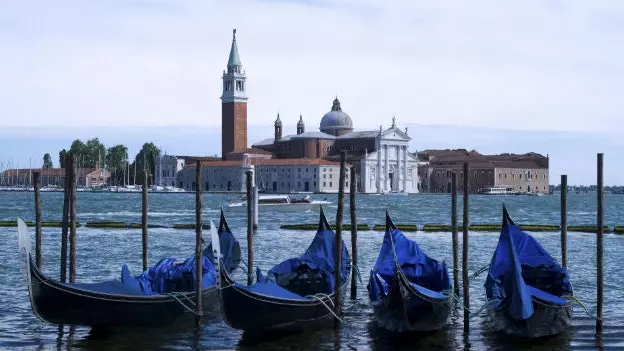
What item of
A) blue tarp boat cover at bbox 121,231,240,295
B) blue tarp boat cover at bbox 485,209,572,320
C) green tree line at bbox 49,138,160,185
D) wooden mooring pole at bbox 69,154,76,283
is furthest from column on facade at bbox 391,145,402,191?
wooden mooring pole at bbox 69,154,76,283

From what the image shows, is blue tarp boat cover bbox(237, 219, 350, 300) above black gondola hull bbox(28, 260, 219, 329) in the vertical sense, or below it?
above

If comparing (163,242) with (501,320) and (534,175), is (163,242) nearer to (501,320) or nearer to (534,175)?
(501,320)

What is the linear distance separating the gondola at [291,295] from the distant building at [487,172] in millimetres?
114807

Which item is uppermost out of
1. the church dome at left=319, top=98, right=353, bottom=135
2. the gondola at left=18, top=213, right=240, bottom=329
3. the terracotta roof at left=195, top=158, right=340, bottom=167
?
the church dome at left=319, top=98, right=353, bottom=135

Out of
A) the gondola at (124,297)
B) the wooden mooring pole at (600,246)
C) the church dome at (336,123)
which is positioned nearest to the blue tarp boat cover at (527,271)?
the wooden mooring pole at (600,246)

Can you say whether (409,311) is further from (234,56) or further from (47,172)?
(47,172)

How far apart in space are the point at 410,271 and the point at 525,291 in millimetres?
2392

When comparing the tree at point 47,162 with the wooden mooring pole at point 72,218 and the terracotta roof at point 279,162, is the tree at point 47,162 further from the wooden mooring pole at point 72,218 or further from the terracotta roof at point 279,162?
the wooden mooring pole at point 72,218

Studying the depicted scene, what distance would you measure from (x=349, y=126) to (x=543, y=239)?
317 ft

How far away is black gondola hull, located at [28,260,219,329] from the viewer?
1330cm

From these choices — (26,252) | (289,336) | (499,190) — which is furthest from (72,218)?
(499,190)

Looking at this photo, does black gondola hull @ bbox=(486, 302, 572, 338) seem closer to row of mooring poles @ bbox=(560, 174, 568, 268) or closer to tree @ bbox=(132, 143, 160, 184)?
row of mooring poles @ bbox=(560, 174, 568, 268)

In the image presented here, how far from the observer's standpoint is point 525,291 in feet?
44.7

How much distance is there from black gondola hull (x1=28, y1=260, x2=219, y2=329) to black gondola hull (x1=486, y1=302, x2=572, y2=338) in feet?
15.0
